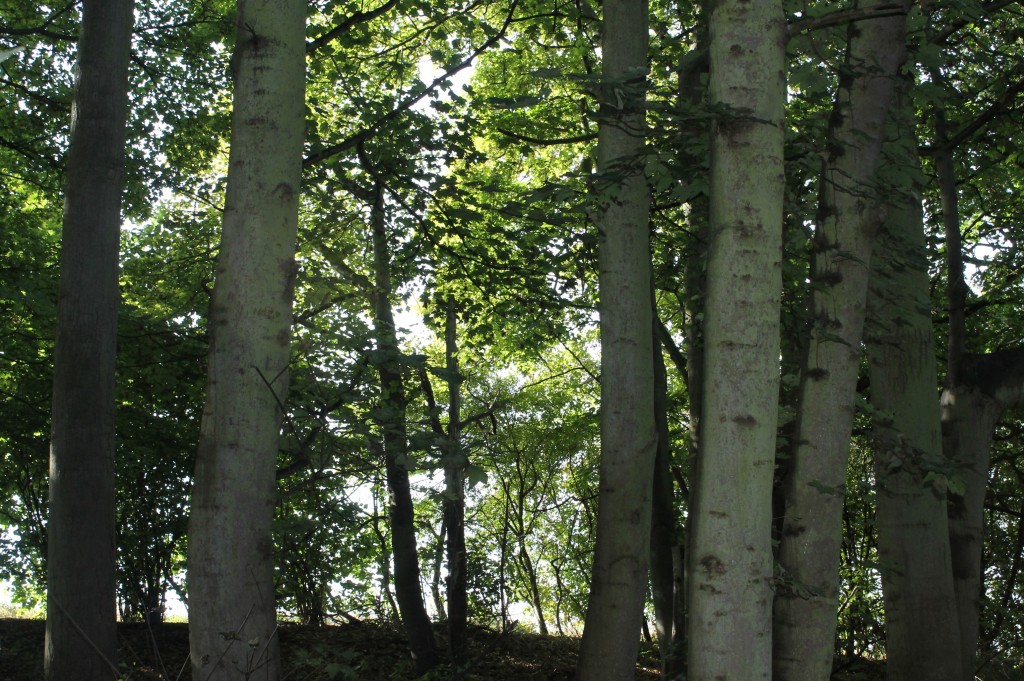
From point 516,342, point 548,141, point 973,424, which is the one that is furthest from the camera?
point 516,342

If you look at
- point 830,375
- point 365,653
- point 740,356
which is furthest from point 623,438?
point 365,653

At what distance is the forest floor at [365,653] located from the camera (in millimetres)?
7992

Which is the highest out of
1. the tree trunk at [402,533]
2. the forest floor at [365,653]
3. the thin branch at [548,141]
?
the thin branch at [548,141]

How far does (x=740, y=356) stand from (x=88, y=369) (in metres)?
4.14

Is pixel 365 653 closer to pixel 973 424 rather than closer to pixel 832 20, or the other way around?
pixel 973 424

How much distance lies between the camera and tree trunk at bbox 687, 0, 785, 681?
3.40 m

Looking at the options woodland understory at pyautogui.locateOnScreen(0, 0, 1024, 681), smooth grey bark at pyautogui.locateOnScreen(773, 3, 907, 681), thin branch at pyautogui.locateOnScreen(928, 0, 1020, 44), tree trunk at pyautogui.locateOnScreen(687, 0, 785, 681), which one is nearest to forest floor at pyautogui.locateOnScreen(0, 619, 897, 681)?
woodland understory at pyautogui.locateOnScreen(0, 0, 1024, 681)

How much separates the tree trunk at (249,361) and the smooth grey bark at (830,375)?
2484 mm

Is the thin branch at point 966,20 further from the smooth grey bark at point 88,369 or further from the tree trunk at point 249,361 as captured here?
the smooth grey bark at point 88,369

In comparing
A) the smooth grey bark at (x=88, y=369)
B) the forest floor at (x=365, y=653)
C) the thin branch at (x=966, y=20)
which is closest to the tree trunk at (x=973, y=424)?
the forest floor at (x=365, y=653)

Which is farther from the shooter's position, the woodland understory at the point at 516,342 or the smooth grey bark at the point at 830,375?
the smooth grey bark at the point at 830,375

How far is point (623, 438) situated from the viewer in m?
5.32

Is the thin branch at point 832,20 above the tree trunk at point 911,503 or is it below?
above

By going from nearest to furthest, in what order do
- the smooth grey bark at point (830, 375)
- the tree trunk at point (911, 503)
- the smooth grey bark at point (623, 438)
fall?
the smooth grey bark at point (830, 375) < the smooth grey bark at point (623, 438) < the tree trunk at point (911, 503)
